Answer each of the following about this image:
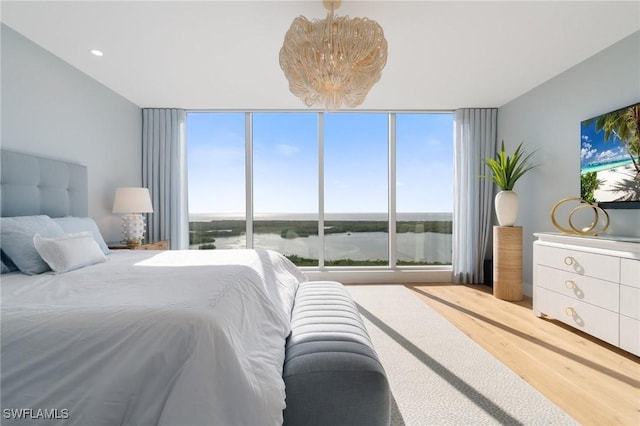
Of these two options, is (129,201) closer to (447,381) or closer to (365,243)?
(365,243)

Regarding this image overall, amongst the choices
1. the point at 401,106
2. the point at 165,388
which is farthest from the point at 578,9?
the point at 165,388

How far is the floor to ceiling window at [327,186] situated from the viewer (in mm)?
4594

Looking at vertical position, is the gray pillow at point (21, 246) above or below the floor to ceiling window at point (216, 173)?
below

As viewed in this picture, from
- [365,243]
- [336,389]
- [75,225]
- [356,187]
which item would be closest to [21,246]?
[75,225]

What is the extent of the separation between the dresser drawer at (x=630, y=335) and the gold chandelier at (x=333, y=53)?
2.56 m

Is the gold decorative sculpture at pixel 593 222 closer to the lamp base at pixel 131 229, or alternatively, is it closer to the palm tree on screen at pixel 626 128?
the palm tree on screen at pixel 626 128

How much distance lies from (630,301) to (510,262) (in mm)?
1460

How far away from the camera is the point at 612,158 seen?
270cm

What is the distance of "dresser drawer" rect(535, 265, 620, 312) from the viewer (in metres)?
2.36

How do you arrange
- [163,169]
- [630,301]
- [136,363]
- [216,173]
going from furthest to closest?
[216,173], [163,169], [630,301], [136,363]

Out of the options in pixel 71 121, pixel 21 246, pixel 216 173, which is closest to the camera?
pixel 21 246

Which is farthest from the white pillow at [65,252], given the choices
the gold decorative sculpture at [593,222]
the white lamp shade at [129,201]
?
the gold decorative sculpture at [593,222]

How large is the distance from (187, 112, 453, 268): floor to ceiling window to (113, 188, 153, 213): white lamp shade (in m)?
1.05

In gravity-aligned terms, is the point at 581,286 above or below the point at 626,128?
below
